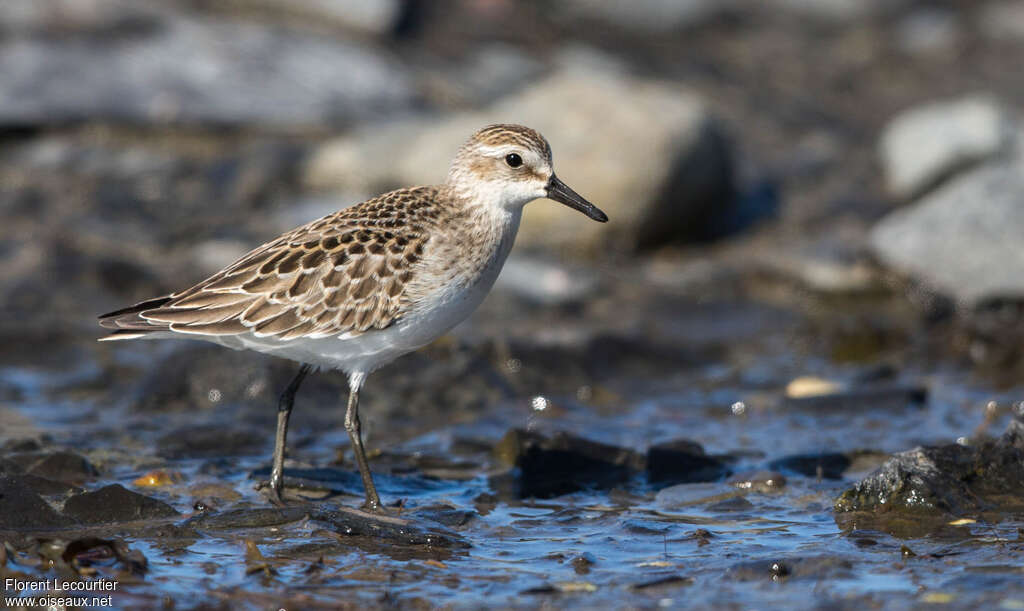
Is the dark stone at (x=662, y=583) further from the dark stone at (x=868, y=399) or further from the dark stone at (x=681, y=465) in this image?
the dark stone at (x=868, y=399)

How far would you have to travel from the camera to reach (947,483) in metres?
7.63

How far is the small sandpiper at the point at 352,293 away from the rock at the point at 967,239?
5.29 m

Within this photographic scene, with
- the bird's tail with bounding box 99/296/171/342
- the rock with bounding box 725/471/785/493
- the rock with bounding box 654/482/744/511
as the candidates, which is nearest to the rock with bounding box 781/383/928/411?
the rock with bounding box 725/471/785/493

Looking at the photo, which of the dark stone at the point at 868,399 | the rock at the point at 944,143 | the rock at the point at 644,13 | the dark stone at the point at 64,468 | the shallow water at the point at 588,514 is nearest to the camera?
the shallow water at the point at 588,514

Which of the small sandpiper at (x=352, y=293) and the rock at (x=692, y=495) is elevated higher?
the small sandpiper at (x=352, y=293)

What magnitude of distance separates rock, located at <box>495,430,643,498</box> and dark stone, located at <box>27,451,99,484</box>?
2.61 meters

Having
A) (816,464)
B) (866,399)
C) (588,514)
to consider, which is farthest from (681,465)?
(866,399)

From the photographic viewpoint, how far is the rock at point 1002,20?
1844cm

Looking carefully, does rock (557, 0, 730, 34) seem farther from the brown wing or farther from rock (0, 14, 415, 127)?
the brown wing

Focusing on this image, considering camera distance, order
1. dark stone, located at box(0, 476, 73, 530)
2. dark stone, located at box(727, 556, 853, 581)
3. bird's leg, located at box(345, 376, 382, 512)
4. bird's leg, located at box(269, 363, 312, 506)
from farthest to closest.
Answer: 1. bird's leg, located at box(269, 363, 312, 506)
2. bird's leg, located at box(345, 376, 382, 512)
3. dark stone, located at box(0, 476, 73, 530)
4. dark stone, located at box(727, 556, 853, 581)

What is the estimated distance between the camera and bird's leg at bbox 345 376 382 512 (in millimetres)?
7863

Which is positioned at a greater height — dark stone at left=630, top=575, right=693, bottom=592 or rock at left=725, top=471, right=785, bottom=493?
rock at left=725, top=471, right=785, bottom=493

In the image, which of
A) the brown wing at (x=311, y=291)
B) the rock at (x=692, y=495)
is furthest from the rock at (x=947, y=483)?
the brown wing at (x=311, y=291)

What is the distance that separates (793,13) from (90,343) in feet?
36.5
